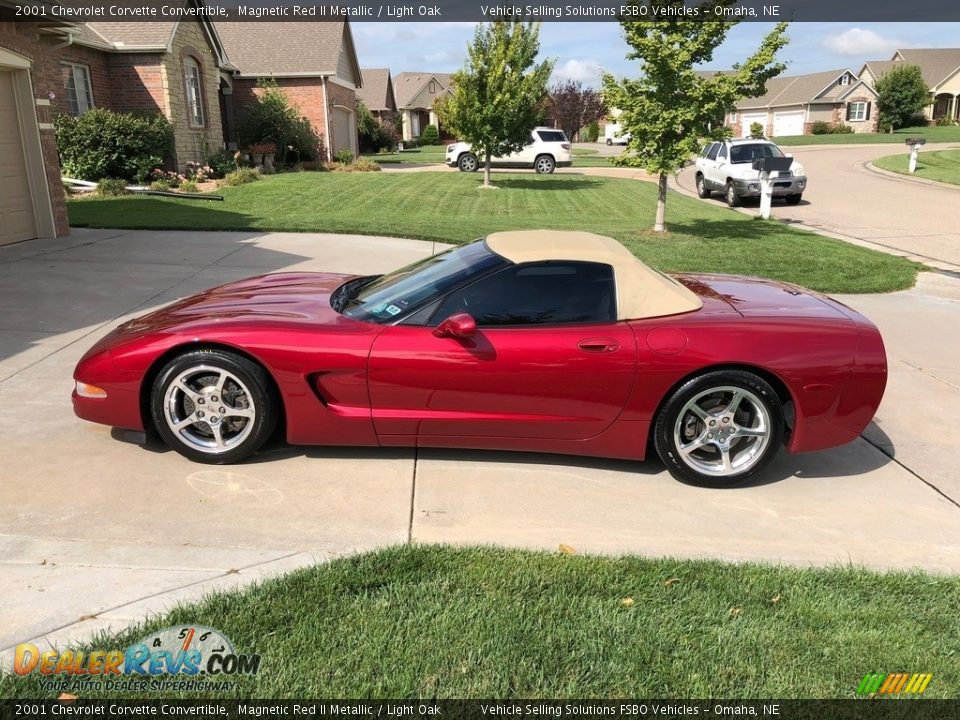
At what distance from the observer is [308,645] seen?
2.69 m

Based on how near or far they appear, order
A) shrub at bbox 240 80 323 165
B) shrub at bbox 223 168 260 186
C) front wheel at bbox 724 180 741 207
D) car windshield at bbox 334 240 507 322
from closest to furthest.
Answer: car windshield at bbox 334 240 507 322 → front wheel at bbox 724 180 741 207 → shrub at bbox 223 168 260 186 → shrub at bbox 240 80 323 165

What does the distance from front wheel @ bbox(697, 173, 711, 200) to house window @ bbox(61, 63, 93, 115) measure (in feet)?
58.1

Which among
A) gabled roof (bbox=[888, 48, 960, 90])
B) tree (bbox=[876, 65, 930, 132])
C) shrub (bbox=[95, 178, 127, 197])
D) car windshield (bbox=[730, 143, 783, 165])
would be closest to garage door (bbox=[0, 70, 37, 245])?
shrub (bbox=[95, 178, 127, 197])

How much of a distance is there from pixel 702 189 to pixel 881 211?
520cm

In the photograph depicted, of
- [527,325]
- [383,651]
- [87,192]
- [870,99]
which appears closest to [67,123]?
[87,192]

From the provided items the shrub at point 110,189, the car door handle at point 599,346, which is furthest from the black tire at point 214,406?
the shrub at point 110,189

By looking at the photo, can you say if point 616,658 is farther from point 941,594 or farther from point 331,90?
point 331,90

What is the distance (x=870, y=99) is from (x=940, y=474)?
73984 millimetres

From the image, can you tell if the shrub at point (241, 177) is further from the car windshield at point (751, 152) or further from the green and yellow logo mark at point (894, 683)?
the green and yellow logo mark at point (894, 683)

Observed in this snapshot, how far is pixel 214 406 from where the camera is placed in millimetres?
4141

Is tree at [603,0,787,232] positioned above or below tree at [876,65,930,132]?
below

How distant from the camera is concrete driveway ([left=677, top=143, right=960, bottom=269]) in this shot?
14211 mm

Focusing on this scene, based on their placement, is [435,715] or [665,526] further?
[665,526]

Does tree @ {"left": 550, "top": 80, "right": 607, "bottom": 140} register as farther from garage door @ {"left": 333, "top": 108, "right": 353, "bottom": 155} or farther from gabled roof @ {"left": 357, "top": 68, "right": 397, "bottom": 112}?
garage door @ {"left": 333, "top": 108, "right": 353, "bottom": 155}
